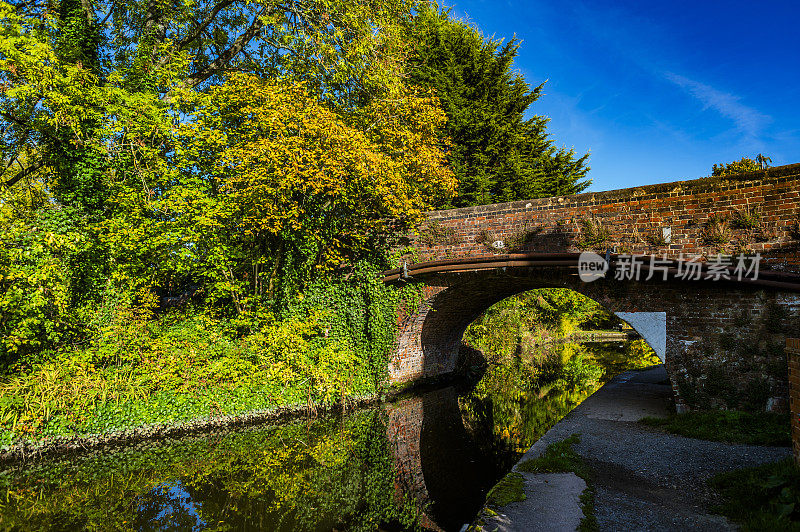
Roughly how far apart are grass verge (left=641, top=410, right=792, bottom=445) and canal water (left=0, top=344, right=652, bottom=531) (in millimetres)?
2620

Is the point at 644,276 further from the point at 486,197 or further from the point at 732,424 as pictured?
the point at 486,197

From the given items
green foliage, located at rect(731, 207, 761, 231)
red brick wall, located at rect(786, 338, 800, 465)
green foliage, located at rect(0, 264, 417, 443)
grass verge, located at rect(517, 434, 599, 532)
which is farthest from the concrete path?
green foliage, located at rect(0, 264, 417, 443)

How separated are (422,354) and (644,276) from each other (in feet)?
20.9

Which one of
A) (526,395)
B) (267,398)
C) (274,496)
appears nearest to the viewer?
(274,496)

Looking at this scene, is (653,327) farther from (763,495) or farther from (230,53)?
(230,53)

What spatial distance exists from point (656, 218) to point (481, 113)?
1127 centimetres

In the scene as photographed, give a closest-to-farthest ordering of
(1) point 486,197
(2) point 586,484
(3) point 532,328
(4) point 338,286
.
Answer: (2) point 586,484, (4) point 338,286, (3) point 532,328, (1) point 486,197

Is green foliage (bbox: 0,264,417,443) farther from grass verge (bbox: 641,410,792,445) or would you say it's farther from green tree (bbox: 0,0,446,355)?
grass verge (bbox: 641,410,792,445)

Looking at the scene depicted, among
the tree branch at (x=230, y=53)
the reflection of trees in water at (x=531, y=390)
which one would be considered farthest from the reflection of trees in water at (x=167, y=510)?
the tree branch at (x=230, y=53)

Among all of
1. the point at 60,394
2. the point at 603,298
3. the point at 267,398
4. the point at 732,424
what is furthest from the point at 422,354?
the point at 60,394

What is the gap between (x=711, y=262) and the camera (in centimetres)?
652

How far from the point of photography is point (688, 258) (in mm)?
6754

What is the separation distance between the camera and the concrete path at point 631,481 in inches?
139

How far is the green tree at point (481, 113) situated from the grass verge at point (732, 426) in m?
11.4
